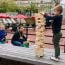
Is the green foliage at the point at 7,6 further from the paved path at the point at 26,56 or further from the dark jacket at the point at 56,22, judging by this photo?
the dark jacket at the point at 56,22

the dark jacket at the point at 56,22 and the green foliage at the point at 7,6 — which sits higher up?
the dark jacket at the point at 56,22

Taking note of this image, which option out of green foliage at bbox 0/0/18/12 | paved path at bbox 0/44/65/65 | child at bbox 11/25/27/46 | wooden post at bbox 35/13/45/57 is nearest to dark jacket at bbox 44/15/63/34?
wooden post at bbox 35/13/45/57

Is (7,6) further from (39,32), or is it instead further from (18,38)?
(39,32)

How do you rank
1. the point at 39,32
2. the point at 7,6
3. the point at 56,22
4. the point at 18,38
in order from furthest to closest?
the point at 7,6 → the point at 18,38 → the point at 39,32 → the point at 56,22

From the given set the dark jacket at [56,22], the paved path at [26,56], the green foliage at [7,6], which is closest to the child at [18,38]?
the paved path at [26,56]

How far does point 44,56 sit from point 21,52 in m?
0.88

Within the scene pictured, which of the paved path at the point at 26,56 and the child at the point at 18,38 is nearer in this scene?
the paved path at the point at 26,56

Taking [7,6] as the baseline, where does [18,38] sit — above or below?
above

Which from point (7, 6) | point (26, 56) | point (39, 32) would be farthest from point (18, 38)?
point (7, 6)

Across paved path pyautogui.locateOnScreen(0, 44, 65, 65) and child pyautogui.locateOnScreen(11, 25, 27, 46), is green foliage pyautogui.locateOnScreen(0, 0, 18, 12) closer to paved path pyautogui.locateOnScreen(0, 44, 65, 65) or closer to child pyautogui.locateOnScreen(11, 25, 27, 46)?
child pyautogui.locateOnScreen(11, 25, 27, 46)

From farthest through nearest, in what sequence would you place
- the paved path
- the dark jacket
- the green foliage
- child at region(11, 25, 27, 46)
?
the green foliage, child at region(11, 25, 27, 46), the paved path, the dark jacket

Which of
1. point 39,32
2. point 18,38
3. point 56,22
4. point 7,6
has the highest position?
point 56,22

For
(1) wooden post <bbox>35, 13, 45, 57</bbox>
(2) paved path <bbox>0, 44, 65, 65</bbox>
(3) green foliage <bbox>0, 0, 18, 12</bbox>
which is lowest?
(3) green foliage <bbox>0, 0, 18, 12</bbox>

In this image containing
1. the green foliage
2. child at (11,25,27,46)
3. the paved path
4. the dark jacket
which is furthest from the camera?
the green foliage
